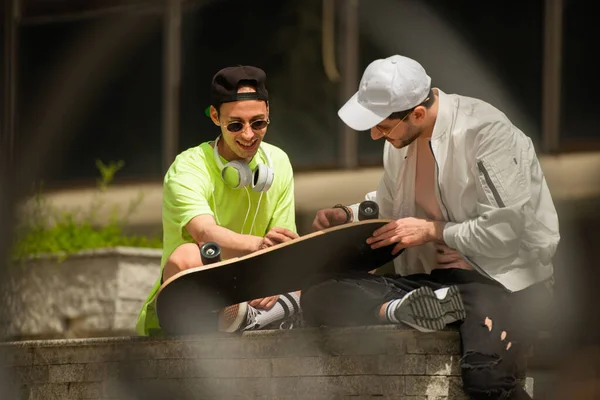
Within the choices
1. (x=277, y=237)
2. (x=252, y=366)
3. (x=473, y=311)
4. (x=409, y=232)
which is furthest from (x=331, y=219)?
(x=473, y=311)

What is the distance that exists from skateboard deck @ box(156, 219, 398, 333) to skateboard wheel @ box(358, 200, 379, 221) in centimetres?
12

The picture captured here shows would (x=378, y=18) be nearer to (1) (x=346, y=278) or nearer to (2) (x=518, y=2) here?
(2) (x=518, y=2)

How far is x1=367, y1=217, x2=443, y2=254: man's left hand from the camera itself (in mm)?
2949

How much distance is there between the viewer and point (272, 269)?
3.06 meters

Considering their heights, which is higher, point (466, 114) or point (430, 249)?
point (466, 114)

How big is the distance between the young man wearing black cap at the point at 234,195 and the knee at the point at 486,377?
539 millimetres

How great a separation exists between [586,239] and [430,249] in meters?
1.03

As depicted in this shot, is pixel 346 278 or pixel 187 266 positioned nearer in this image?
pixel 346 278

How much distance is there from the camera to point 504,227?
9.40 feet

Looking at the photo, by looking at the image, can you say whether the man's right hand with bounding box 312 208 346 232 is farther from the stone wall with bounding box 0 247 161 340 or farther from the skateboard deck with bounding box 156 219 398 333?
the stone wall with bounding box 0 247 161 340

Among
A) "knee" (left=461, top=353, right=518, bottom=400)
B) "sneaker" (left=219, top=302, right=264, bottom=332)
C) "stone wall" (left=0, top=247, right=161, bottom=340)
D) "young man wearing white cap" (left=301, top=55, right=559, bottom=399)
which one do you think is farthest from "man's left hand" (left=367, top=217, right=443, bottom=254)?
"stone wall" (left=0, top=247, right=161, bottom=340)

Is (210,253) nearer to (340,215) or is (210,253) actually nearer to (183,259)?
(183,259)

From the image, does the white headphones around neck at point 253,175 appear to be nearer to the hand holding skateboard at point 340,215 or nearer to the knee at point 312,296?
the hand holding skateboard at point 340,215

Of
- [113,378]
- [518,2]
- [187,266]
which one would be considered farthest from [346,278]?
[518,2]
